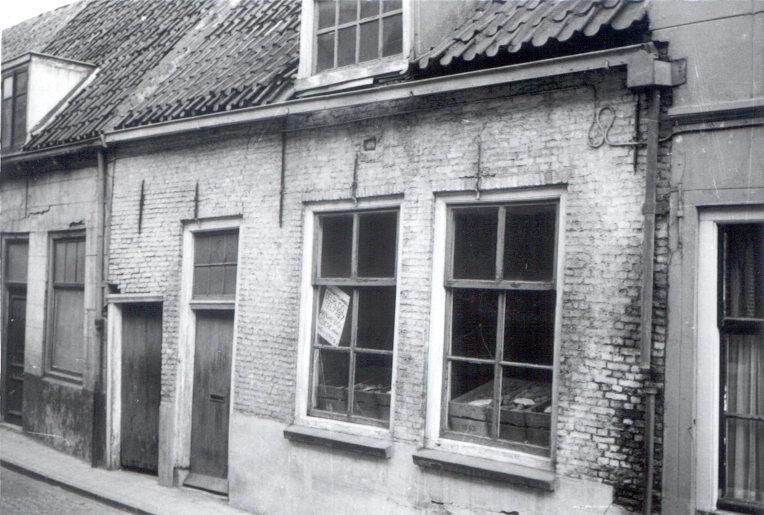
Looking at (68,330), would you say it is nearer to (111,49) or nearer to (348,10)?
(111,49)

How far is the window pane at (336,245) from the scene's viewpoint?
7602 mm

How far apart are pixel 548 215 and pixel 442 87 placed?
143cm

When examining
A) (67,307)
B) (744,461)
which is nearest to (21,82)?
(67,307)

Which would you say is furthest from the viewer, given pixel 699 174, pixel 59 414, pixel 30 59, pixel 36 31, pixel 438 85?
pixel 36 31

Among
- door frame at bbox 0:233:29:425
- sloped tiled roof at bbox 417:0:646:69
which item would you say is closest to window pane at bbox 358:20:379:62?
sloped tiled roof at bbox 417:0:646:69

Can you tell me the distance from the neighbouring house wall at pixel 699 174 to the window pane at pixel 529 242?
3.46 ft

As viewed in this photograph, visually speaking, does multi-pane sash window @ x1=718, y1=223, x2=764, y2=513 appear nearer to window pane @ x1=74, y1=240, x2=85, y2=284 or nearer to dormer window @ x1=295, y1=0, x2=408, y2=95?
dormer window @ x1=295, y1=0, x2=408, y2=95

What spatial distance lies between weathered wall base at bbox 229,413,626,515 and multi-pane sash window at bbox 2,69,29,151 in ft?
22.8

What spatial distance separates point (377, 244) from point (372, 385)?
54.1 inches

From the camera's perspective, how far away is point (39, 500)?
844 cm

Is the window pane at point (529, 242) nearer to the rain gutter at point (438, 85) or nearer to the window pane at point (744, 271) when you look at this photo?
the rain gutter at point (438, 85)

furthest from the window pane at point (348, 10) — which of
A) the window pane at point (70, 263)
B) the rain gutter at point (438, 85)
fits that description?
the window pane at point (70, 263)

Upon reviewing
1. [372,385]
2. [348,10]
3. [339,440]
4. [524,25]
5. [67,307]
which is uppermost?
[348,10]

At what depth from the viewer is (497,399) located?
6.33 metres
